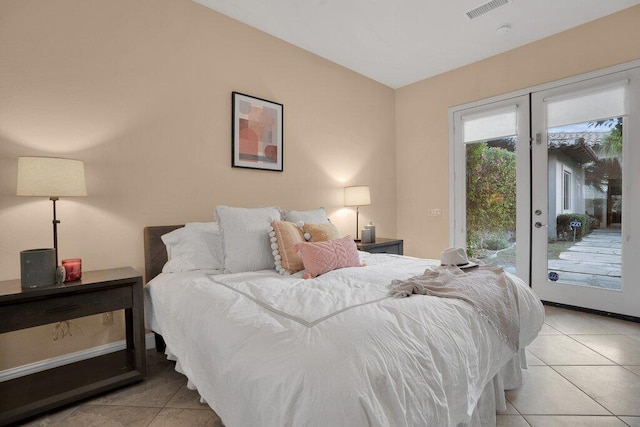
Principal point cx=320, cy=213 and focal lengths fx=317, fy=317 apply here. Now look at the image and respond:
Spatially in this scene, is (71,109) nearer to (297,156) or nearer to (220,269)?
(220,269)

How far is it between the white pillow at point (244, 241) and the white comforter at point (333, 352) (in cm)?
41

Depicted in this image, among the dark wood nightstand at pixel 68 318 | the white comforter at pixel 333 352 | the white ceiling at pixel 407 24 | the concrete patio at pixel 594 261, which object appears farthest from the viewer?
the concrete patio at pixel 594 261

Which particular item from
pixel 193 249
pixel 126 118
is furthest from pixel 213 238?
pixel 126 118

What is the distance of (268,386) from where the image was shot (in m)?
0.93

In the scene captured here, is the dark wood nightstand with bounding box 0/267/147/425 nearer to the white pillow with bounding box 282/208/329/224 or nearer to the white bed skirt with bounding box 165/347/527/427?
the white bed skirt with bounding box 165/347/527/427

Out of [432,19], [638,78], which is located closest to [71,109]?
[432,19]

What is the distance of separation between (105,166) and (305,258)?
159cm

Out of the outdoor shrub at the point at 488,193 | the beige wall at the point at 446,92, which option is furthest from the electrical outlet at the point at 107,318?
the outdoor shrub at the point at 488,193

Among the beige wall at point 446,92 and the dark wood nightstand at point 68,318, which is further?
the beige wall at point 446,92

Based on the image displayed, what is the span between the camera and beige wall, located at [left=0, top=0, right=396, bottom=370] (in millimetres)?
1973

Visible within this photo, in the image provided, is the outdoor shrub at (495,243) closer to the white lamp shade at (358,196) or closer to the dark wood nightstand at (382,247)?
the dark wood nightstand at (382,247)

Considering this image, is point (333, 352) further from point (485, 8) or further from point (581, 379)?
point (485, 8)

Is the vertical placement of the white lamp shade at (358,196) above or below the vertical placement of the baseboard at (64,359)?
above

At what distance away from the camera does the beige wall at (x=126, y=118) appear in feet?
6.47
